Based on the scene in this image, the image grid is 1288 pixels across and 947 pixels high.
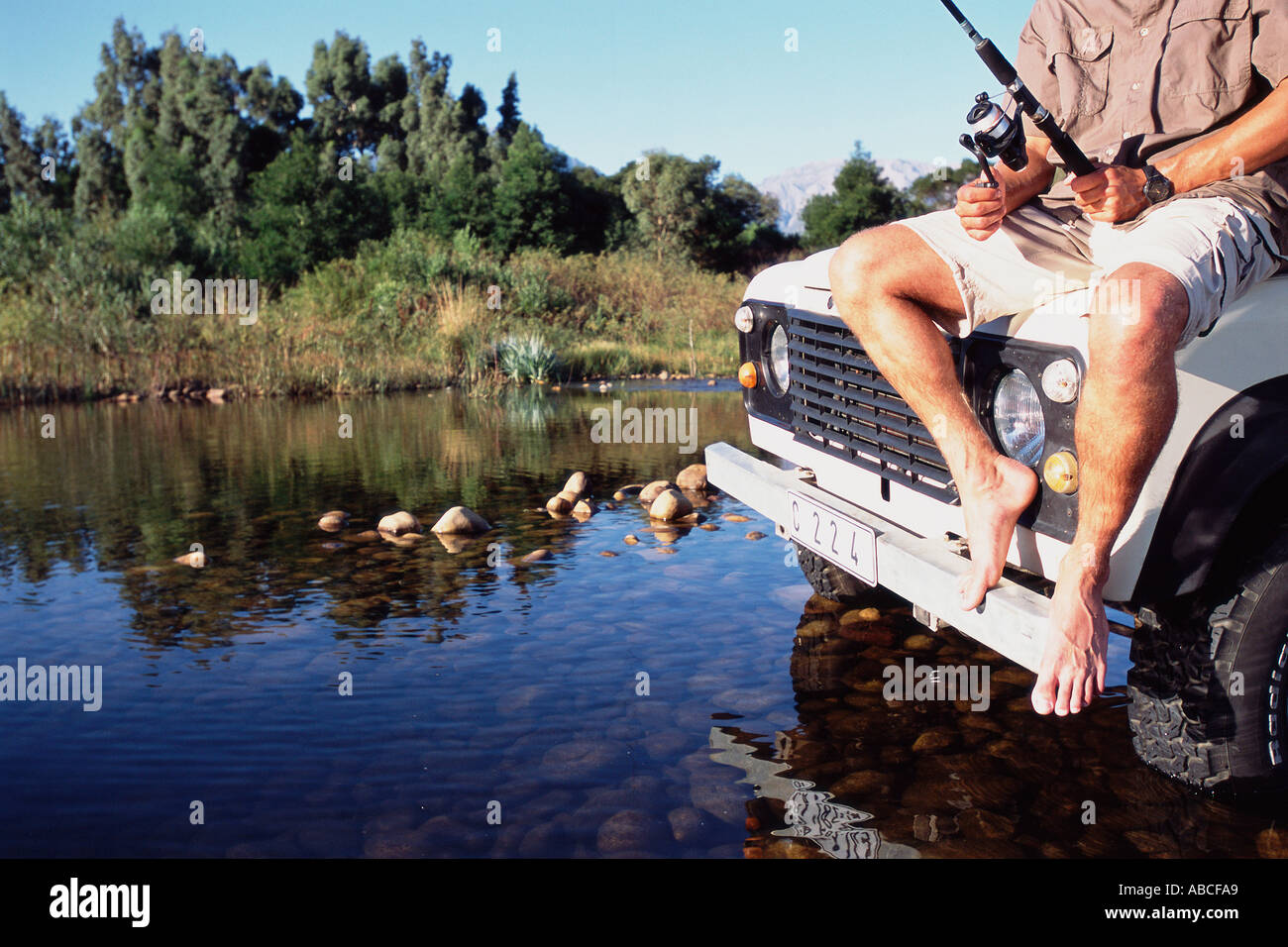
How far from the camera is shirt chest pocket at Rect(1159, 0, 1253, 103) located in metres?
2.95

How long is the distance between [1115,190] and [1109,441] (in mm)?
812

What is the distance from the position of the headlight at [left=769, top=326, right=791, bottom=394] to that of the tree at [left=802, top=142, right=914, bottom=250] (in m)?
38.6

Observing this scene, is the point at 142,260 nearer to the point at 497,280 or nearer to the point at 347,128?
the point at 497,280

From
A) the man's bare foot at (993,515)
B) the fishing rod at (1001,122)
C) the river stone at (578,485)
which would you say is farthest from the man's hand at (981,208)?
the river stone at (578,485)

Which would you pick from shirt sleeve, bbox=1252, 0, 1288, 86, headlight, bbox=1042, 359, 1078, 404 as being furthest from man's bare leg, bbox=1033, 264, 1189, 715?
shirt sleeve, bbox=1252, 0, 1288, 86

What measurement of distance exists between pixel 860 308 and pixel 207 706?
243 centimetres

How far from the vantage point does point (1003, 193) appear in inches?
115

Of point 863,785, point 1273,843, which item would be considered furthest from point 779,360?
point 1273,843

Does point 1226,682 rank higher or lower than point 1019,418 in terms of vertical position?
lower

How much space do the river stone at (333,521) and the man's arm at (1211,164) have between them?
462cm

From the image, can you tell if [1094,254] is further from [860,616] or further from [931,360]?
[860,616]

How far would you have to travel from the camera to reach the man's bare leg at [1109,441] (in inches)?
91.7

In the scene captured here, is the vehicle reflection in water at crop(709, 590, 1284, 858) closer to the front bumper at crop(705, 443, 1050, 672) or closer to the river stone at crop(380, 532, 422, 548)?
the front bumper at crop(705, 443, 1050, 672)

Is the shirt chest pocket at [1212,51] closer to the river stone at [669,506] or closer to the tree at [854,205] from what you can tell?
the river stone at [669,506]
